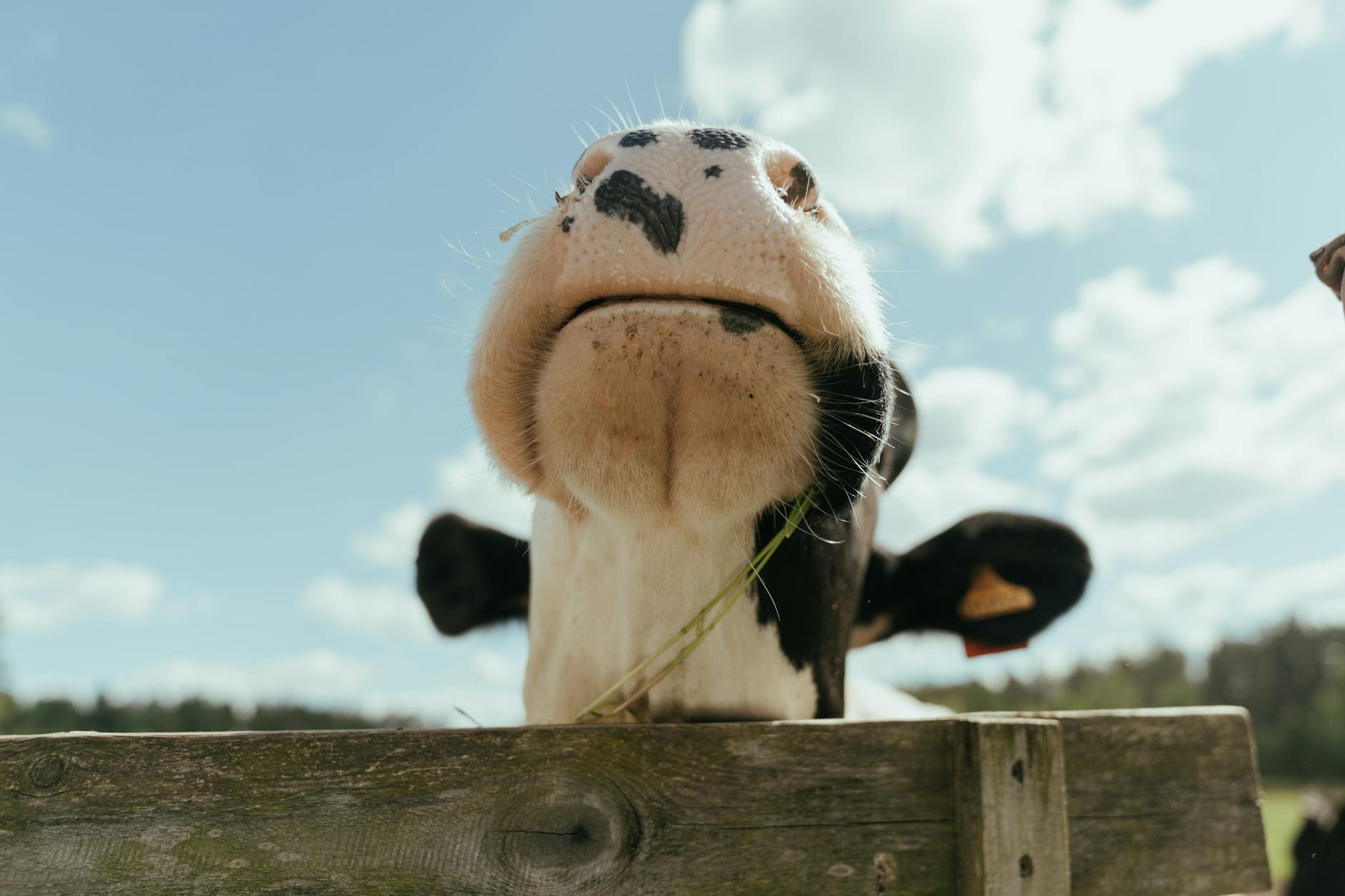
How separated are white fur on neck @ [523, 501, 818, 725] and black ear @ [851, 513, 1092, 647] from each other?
87cm

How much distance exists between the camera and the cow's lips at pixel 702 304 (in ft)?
5.57

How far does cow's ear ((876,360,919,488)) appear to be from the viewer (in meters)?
2.70

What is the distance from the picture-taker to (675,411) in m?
1.77

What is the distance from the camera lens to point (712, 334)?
1696 millimetres

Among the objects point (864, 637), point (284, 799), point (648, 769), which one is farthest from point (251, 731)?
point (864, 637)

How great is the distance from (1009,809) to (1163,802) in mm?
563

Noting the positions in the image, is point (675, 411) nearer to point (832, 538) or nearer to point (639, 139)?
point (639, 139)

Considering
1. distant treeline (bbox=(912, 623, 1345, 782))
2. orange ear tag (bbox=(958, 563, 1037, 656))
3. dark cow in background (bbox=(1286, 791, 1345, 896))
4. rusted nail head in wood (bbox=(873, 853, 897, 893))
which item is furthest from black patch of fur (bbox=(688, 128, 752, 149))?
distant treeline (bbox=(912, 623, 1345, 782))

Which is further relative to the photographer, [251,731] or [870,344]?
[870,344]

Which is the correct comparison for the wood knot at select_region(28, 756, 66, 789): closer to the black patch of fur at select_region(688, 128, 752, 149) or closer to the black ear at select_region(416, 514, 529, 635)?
the black patch of fur at select_region(688, 128, 752, 149)

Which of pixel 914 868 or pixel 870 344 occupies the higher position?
pixel 870 344

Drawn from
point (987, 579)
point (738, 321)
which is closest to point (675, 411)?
point (738, 321)

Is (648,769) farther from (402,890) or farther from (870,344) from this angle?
(870,344)

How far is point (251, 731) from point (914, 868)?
3.81 feet
